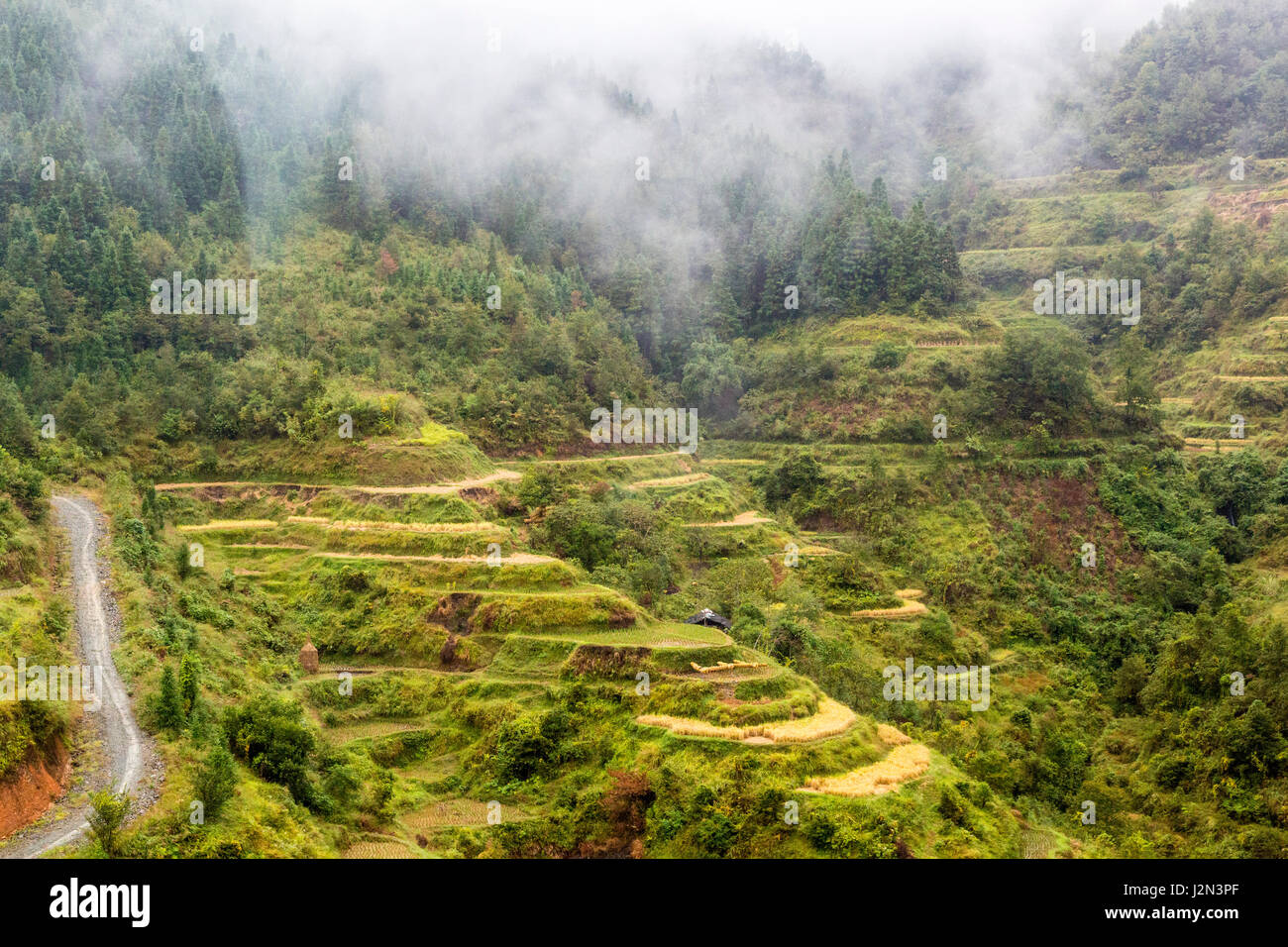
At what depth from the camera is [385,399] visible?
44.6 metres

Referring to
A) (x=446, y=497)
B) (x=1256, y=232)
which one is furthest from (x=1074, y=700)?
(x=1256, y=232)

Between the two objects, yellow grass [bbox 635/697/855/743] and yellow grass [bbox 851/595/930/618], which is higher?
yellow grass [bbox 851/595/930/618]

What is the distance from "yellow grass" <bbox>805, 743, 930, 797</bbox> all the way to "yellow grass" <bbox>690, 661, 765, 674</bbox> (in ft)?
15.2

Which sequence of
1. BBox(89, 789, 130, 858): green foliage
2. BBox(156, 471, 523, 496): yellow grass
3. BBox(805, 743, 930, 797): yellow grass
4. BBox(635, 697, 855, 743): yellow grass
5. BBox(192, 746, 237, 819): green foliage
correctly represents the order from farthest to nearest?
BBox(156, 471, 523, 496): yellow grass → BBox(635, 697, 855, 743): yellow grass → BBox(805, 743, 930, 797): yellow grass → BBox(192, 746, 237, 819): green foliage → BBox(89, 789, 130, 858): green foliage

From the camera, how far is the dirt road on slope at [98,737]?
17453 millimetres

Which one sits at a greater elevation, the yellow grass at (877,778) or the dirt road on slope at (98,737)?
the dirt road on slope at (98,737)

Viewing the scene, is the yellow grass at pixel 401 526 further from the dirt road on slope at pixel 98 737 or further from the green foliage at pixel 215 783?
the green foliage at pixel 215 783

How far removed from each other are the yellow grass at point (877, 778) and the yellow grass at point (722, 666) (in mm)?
4618

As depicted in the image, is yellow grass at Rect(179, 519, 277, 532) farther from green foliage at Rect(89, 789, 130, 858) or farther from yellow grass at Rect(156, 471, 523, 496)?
green foliage at Rect(89, 789, 130, 858)

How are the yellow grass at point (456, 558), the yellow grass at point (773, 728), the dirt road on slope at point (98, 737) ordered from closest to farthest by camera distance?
the dirt road on slope at point (98, 737), the yellow grass at point (773, 728), the yellow grass at point (456, 558)

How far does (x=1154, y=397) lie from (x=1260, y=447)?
578cm

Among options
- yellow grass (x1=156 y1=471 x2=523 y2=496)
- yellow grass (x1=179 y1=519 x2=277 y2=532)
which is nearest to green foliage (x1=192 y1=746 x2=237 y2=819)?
yellow grass (x1=156 y1=471 x2=523 y2=496)

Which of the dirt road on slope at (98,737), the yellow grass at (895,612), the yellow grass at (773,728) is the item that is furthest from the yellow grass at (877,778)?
the yellow grass at (895,612)

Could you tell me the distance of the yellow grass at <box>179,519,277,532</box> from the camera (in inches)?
1570
